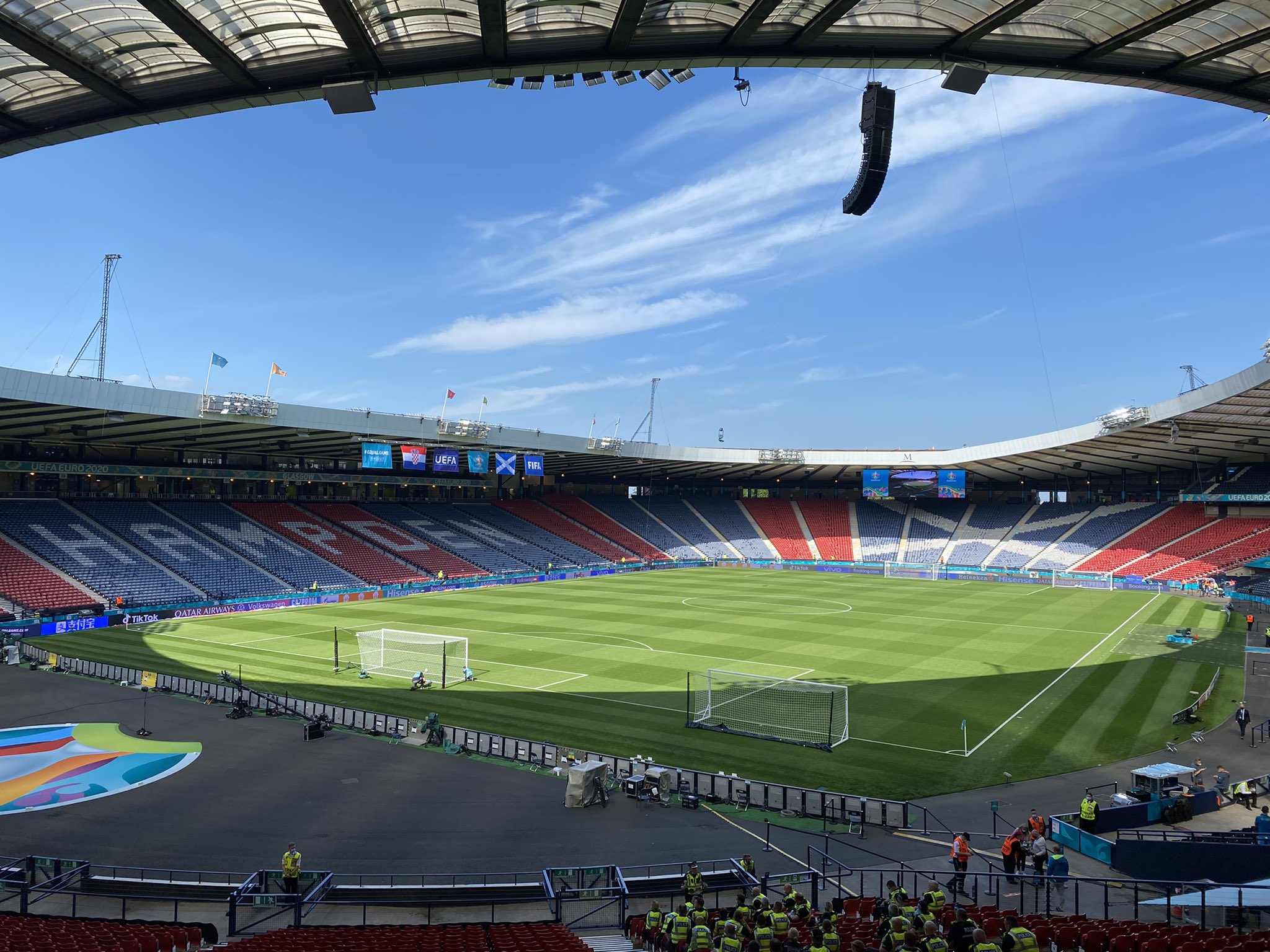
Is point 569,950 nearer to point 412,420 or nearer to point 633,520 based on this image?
point 412,420

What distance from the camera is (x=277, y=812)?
1783 cm

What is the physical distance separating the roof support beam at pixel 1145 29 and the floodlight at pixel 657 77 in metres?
4.99

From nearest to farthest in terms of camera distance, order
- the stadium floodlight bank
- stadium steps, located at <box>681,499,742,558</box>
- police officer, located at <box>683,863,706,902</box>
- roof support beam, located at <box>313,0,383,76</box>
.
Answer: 1. roof support beam, located at <box>313,0,383,76</box>
2. police officer, located at <box>683,863,706,902</box>
3. the stadium floodlight bank
4. stadium steps, located at <box>681,499,742,558</box>

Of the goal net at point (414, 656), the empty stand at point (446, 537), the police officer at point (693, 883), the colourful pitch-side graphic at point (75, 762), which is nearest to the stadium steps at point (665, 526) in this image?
the empty stand at point (446, 537)

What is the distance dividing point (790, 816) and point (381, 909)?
947cm

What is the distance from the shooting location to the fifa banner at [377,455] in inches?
2083

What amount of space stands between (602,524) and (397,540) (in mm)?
27938

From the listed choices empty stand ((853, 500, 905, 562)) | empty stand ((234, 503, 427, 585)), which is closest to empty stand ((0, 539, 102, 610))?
empty stand ((234, 503, 427, 585))

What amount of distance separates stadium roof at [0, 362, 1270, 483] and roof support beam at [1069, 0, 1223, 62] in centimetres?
3229

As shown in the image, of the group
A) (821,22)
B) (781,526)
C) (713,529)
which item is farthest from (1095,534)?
(821,22)

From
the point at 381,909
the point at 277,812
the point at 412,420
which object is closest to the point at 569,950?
the point at 381,909

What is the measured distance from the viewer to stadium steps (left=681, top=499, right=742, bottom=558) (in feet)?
294

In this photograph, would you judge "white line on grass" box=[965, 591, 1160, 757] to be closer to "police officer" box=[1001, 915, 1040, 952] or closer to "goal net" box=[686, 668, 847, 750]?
"goal net" box=[686, 668, 847, 750]

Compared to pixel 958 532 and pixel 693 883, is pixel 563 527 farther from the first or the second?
pixel 693 883
